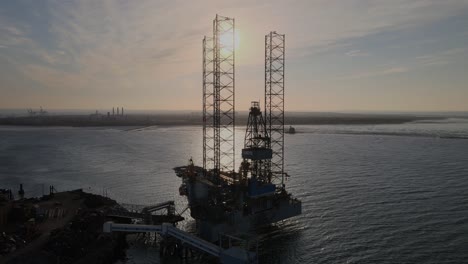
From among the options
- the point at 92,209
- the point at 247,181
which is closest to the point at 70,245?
the point at 92,209

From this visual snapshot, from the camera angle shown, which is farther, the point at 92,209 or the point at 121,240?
the point at 92,209

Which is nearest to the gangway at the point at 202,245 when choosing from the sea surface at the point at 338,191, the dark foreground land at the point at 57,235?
the dark foreground land at the point at 57,235

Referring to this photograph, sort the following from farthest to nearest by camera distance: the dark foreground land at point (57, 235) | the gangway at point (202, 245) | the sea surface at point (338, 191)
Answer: the sea surface at point (338, 191), the dark foreground land at point (57, 235), the gangway at point (202, 245)

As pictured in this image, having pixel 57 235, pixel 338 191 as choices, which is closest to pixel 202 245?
pixel 57 235

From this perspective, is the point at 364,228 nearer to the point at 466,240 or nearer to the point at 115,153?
the point at 466,240

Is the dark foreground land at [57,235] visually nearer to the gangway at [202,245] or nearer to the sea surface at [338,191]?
the gangway at [202,245]
